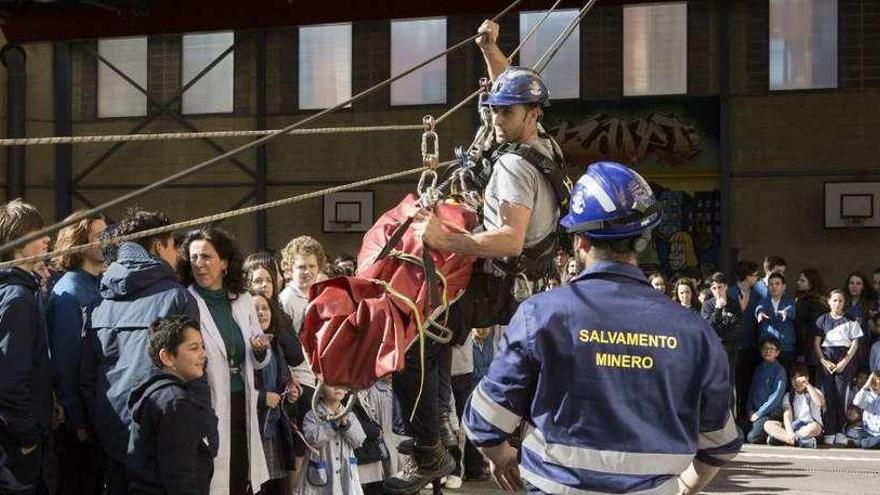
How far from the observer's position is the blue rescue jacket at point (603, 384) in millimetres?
3840

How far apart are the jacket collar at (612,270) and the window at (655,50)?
1767cm

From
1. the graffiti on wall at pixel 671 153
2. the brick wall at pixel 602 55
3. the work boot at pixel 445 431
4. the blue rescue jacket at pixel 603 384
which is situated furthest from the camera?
the brick wall at pixel 602 55

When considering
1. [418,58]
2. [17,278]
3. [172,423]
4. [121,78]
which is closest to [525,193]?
[172,423]

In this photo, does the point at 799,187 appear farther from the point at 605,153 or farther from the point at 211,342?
the point at 211,342

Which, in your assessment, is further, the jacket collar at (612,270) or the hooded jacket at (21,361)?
the hooded jacket at (21,361)

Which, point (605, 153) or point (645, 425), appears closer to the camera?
point (645, 425)

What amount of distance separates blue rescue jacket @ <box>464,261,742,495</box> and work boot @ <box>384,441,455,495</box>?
2196 mm

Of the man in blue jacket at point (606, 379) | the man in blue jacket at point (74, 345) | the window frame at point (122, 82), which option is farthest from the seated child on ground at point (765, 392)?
the window frame at point (122, 82)

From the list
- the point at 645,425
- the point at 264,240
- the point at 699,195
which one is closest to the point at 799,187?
the point at 699,195

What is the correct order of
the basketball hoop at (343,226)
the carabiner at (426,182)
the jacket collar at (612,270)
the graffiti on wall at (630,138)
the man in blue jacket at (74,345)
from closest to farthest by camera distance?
1. the jacket collar at (612,270)
2. the carabiner at (426,182)
3. the man in blue jacket at (74,345)
4. the graffiti on wall at (630,138)
5. the basketball hoop at (343,226)

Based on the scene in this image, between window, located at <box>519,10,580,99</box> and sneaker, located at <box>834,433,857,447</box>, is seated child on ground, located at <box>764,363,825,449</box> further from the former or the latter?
window, located at <box>519,10,580,99</box>

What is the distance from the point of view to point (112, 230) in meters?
6.61

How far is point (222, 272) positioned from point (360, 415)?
1831 mm

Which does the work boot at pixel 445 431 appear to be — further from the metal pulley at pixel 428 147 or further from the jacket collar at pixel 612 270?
the jacket collar at pixel 612 270
